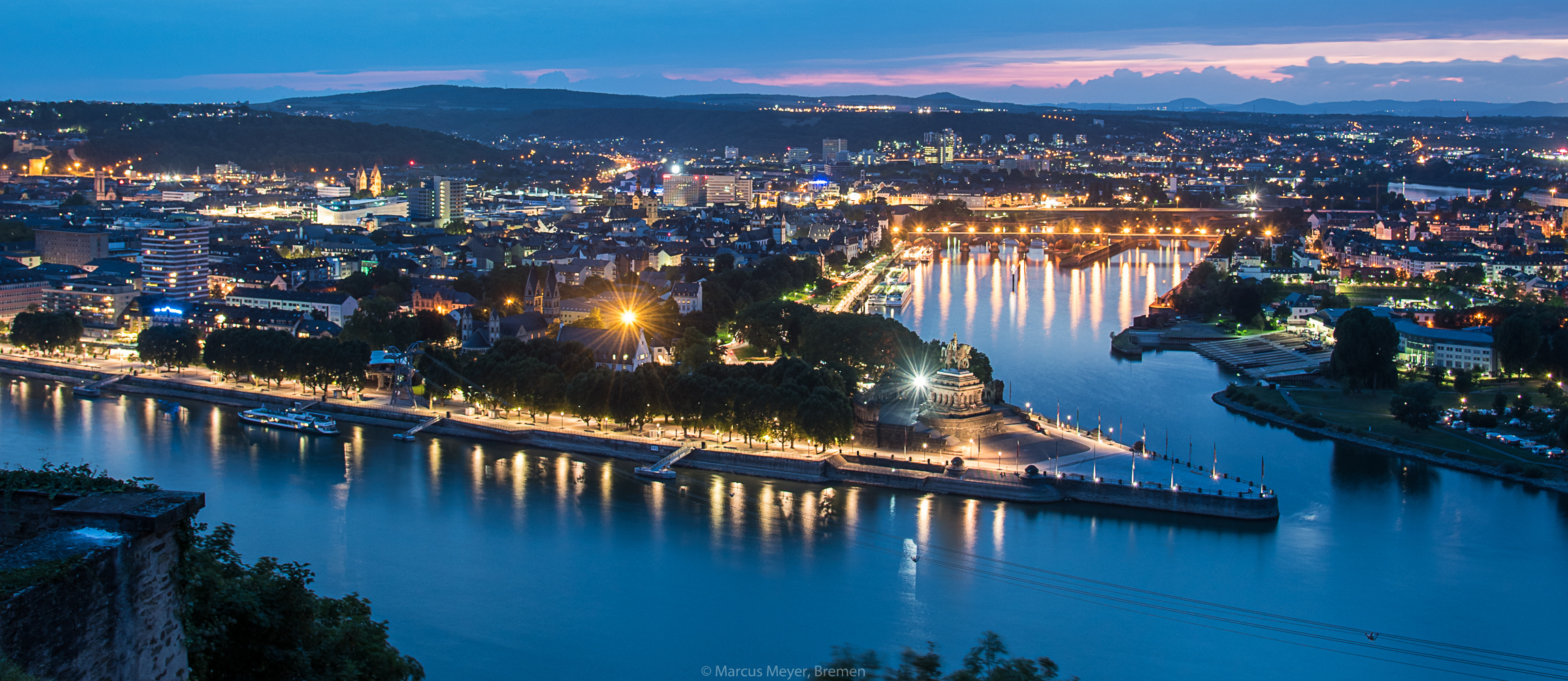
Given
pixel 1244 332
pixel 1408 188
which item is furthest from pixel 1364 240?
pixel 1408 188

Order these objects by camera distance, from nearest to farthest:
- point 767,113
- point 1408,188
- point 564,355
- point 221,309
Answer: point 564,355 < point 221,309 < point 1408,188 < point 767,113

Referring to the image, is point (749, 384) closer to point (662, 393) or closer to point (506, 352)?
point (662, 393)

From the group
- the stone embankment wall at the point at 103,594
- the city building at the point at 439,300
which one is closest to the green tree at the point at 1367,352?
the city building at the point at 439,300

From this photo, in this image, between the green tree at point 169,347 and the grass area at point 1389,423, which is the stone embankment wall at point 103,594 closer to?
the grass area at point 1389,423

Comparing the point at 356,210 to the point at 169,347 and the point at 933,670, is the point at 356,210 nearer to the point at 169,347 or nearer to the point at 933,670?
the point at 169,347

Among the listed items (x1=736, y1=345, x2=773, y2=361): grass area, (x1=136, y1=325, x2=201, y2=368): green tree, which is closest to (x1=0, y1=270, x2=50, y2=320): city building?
(x1=136, y1=325, x2=201, y2=368): green tree

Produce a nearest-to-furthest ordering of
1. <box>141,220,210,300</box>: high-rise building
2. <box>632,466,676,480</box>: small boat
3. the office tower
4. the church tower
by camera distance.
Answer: <box>632,466,676,480</box>: small boat < the church tower < <box>141,220,210,300</box>: high-rise building < the office tower

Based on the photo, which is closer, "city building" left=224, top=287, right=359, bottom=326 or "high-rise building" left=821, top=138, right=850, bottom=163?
"city building" left=224, top=287, right=359, bottom=326

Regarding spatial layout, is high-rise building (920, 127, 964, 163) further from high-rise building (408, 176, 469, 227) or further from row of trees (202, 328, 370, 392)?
row of trees (202, 328, 370, 392)
